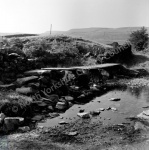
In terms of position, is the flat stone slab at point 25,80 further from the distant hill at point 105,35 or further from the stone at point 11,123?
the distant hill at point 105,35

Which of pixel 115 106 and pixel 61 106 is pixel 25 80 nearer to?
pixel 61 106

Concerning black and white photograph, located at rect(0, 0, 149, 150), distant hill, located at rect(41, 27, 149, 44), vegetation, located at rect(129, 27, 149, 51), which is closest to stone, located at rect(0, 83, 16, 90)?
black and white photograph, located at rect(0, 0, 149, 150)

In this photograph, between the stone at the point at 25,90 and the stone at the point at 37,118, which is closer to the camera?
the stone at the point at 37,118

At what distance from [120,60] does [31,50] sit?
10.1 metres

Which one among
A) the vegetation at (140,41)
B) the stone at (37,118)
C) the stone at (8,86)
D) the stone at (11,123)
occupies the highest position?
the vegetation at (140,41)

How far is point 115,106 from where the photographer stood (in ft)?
33.4

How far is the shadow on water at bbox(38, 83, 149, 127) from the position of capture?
8.45 metres

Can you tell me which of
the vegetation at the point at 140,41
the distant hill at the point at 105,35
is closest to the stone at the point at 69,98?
the vegetation at the point at 140,41

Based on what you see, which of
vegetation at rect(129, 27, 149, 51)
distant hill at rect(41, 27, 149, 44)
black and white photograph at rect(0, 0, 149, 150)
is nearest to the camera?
black and white photograph at rect(0, 0, 149, 150)

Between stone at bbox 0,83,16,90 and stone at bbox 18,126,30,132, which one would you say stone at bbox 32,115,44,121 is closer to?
stone at bbox 18,126,30,132

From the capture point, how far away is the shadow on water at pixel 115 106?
8.45 metres

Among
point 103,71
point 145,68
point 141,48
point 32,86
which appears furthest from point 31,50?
point 141,48

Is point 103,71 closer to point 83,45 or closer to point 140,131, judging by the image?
point 83,45

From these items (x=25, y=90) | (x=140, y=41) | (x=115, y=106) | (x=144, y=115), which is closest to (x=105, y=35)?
(x=140, y=41)
